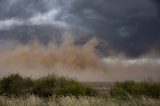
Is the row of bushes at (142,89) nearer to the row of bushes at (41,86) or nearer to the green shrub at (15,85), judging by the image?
the row of bushes at (41,86)

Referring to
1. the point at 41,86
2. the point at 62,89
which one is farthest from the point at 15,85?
the point at 62,89

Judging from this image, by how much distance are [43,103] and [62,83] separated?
16.9 meters

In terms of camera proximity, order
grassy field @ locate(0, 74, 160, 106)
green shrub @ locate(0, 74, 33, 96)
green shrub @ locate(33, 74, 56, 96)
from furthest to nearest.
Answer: green shrub @ locate(0, 74, 33, 96) → green shrub @ locate(33, 74, 56, 96) → grassy field @ locate(0, 74, 160, 106)

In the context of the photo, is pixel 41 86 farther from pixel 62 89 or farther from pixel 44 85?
pixel 62 89

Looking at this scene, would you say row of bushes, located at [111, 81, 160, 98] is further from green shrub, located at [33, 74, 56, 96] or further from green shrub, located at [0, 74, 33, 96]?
green shrub, located at [0, 74, 33, 96]

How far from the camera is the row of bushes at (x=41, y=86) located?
141 feet

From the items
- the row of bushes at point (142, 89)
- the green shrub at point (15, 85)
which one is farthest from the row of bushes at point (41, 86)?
the row of bushes at point (142, 89)

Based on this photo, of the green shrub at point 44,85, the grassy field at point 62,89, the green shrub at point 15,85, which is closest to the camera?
the grassy field at point 62,89

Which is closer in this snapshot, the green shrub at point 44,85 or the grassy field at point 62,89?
the grassy field at point 62,89

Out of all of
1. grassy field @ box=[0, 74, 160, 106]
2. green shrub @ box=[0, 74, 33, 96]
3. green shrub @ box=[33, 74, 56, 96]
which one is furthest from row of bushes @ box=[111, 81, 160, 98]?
green shrub @ box=[0, 74, 33, 96]

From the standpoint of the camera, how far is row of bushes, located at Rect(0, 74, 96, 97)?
4294cm

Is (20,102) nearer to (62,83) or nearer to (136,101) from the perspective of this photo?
(136,101)

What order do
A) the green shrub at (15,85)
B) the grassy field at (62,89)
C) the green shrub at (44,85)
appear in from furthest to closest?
1. the green shrub at (15,85)
2. the green shrub at (44,85)
3. the grassy field at (62,89)

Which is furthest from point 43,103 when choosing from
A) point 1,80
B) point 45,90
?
point 1,80
